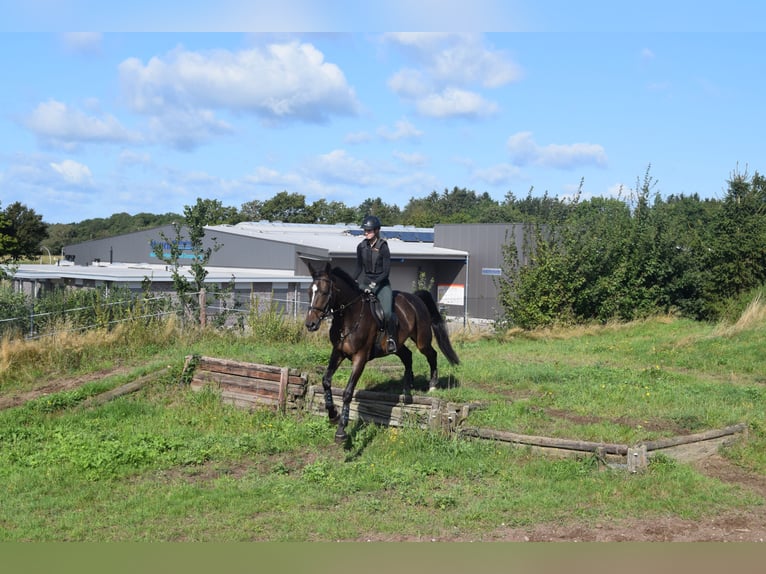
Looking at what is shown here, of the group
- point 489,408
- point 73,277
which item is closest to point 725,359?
point 489,408

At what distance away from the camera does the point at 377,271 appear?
1061cm

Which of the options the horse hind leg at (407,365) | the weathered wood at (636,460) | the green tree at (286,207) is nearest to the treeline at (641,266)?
the horse hind leg at (407,365)

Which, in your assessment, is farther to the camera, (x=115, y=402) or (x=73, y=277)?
(x=73, y=277)

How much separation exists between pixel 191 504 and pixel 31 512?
163cm

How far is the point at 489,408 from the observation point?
34.8ft

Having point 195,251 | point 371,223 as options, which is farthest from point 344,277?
point 195,251

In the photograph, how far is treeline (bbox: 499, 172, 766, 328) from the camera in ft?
82.8

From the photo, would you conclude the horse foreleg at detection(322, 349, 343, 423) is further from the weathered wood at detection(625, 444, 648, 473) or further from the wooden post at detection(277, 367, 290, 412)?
the weathered wood at detection(625, 444, 648, 473)

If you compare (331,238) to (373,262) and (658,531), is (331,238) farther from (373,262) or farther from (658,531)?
(658,531)

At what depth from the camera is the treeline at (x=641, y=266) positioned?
25.2 meters

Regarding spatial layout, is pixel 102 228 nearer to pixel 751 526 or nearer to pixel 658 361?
pixel 658 361

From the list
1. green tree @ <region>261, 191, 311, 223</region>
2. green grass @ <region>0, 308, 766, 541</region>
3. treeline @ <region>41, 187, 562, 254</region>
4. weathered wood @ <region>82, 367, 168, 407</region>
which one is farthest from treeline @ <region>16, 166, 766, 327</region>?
green tree @ <region>261, 191, 311, 223</region>

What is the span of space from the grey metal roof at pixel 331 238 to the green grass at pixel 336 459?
85.5 ft

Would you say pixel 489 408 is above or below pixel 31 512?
above
